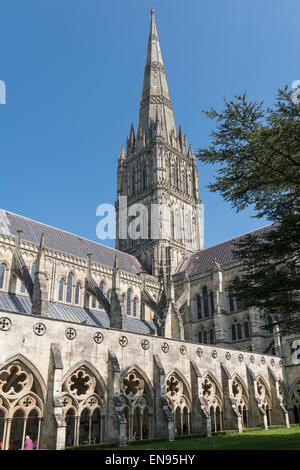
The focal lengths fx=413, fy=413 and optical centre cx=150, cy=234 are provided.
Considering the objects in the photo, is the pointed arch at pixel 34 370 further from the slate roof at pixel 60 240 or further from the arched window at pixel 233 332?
the arched window at pixel 233 332

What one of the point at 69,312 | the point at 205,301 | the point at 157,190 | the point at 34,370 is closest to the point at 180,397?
the point at 34,370

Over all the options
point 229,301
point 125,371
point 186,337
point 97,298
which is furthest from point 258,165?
point 186,337

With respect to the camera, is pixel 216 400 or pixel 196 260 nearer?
pixel 216 400

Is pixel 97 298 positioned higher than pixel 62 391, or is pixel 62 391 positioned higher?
pixel 97 298

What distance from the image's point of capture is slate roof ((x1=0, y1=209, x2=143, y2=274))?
115 ft

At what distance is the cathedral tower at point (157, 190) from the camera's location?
4966 centimetres

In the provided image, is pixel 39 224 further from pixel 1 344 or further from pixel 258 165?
pixel 258 165

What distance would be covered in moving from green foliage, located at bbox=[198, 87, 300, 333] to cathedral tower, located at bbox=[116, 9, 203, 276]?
28.1 m

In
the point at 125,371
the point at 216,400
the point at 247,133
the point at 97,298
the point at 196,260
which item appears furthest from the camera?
the point at 196,260

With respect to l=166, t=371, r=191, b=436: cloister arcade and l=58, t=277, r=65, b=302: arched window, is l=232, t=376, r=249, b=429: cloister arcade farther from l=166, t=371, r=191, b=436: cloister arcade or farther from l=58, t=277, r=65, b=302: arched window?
l=58, t=277, r=65, b=302: arched window

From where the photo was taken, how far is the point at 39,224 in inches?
1503
